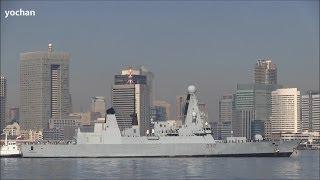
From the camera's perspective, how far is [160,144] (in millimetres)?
103750

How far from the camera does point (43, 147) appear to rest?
10888 cm

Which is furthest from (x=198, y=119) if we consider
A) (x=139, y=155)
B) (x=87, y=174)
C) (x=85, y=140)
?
(x=87, y=174)

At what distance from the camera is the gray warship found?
341 ft

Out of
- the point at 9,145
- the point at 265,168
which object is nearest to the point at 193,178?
the point at 265,168

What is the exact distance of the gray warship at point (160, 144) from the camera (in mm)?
103812

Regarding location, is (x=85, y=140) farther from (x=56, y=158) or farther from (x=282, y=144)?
(x=282, y=144)

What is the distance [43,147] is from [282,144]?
35.7 meters

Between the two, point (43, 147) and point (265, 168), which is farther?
point (43, 147)

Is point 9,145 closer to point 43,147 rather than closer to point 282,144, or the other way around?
point 43,147

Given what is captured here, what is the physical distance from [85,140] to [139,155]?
8.17 meters

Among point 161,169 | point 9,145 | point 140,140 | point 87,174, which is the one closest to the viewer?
point 87,174

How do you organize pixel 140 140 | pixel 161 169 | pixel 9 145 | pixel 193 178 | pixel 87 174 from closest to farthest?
pixel 193 178, pixel 87 174, pixel 161 169, pixel 140 140, pixel 9 145

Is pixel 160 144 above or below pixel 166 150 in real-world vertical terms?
above

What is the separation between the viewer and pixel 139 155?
4097 inches
